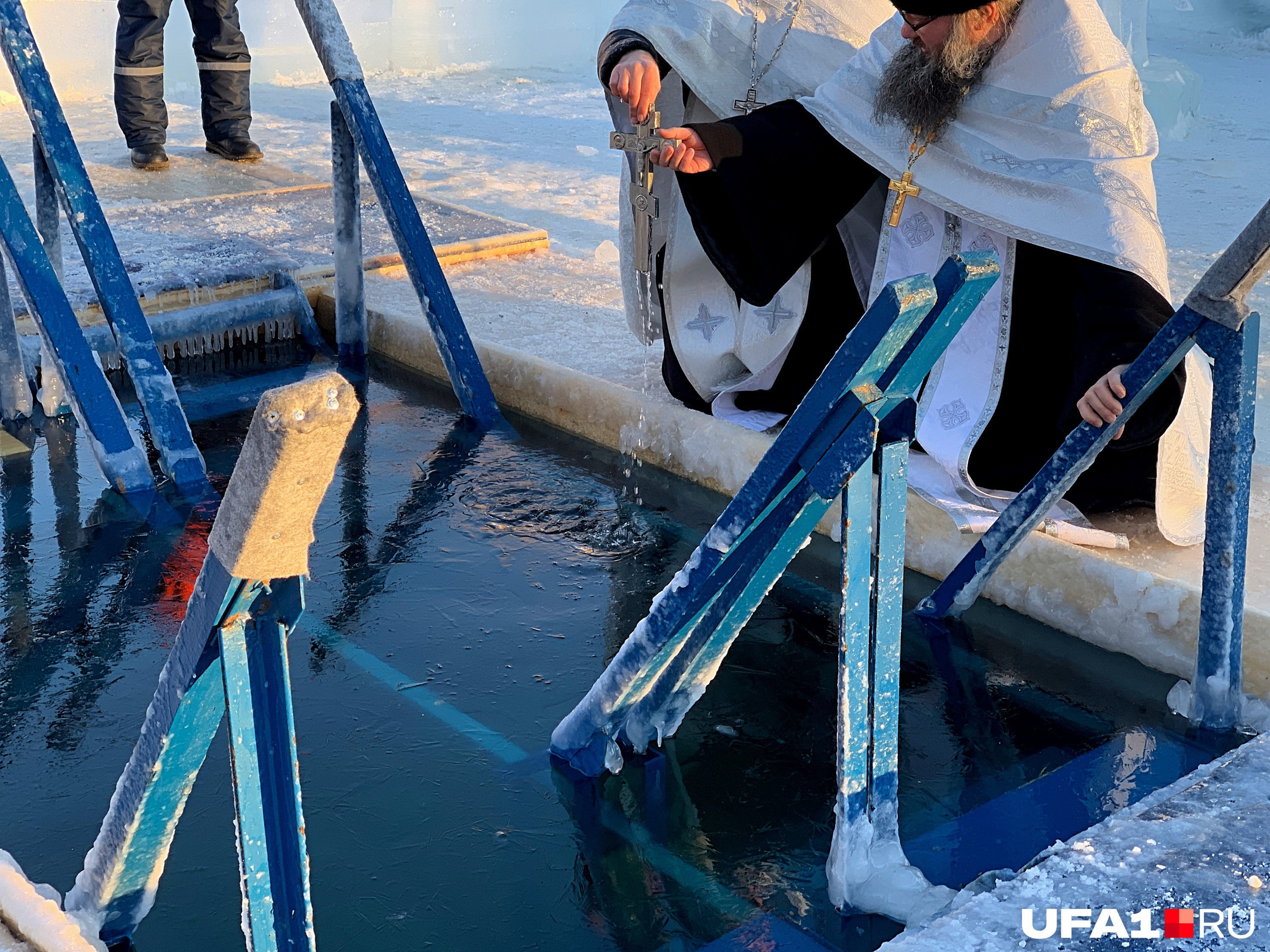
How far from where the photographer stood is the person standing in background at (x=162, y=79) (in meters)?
5.73

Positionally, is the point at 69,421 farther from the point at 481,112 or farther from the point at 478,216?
Result: the point at 481,112

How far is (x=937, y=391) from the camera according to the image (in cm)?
292

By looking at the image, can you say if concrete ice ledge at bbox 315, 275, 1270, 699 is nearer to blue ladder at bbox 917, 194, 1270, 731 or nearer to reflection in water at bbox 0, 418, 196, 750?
blue ladder at bbox 917, 194, 1270, 731

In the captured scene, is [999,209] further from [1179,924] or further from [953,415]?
[1179,924]

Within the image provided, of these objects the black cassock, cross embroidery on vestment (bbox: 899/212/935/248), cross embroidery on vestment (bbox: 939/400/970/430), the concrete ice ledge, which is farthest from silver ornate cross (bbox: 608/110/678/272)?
cross embroidery on vestment (bbox: 939/400/970/430)

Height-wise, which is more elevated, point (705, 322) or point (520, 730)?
point (705, 322)

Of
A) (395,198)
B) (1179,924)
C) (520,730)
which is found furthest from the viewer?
(395,198)

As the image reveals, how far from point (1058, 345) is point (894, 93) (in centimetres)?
65

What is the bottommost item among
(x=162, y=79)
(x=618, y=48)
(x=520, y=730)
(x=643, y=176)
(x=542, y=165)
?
(x=542, y=165)

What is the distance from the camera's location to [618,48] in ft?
10.1

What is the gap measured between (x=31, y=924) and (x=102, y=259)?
7.24ft

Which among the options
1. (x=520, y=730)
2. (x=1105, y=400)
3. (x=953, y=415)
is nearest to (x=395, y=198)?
(x=953, y=415)

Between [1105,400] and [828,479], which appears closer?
[828,479]

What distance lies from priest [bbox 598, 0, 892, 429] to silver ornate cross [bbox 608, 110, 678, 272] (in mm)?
152
